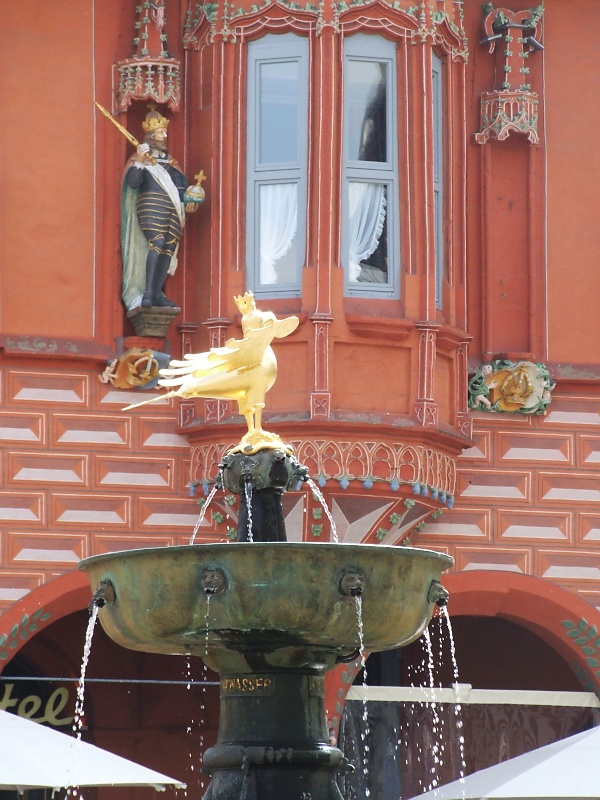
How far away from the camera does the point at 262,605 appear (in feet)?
40.6

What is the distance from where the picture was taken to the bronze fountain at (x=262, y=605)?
40.5ft

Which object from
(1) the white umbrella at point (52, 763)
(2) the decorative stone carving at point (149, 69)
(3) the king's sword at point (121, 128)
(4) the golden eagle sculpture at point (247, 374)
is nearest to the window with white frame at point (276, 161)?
(2) the decorative stone carving at point (149, 69)

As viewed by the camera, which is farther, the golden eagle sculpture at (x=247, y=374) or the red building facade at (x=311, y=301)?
the red building facade at (x=311, y=301)

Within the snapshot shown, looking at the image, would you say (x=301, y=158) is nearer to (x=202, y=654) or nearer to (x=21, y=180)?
(x=21, y=180)

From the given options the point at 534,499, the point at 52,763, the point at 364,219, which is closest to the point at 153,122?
the point at 364,219

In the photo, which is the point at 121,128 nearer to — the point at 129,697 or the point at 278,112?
the point at 278,112

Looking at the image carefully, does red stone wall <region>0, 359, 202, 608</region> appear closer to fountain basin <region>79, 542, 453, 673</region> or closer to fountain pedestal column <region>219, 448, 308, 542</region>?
fountain pedestal column <region>219, 448, 308, 542</region>

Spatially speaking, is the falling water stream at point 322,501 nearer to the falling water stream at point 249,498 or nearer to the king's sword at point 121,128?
the falling water stream at point 249,498

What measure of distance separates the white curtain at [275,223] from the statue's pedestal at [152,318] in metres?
0.88

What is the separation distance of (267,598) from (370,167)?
8436 mm

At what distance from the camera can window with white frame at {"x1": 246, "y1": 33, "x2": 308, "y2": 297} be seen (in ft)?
65.6

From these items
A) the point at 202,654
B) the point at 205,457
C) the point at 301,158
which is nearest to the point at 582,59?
the point at 301,158

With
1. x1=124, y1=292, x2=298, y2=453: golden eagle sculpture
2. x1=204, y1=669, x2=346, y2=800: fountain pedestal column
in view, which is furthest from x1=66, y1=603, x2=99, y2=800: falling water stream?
x1=124, y1=292, x2=298, y2=453: golden eagle sculpture

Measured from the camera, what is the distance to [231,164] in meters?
20.2
